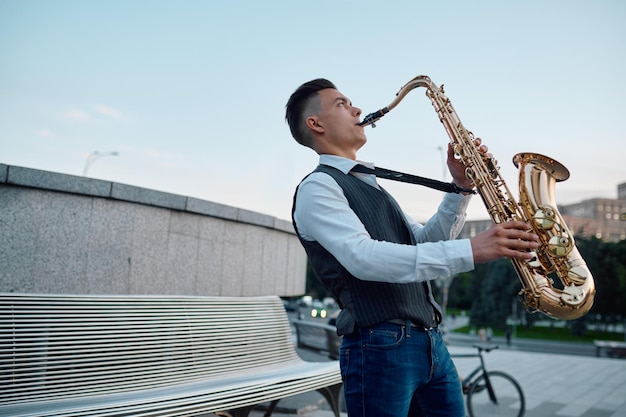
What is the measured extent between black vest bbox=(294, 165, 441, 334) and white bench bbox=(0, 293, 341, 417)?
1481mm

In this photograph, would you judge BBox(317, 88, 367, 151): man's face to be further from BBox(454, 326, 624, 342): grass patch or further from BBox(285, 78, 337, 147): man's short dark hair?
BBox(454, 326, 624, 342): grass patch

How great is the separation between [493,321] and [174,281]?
2028 inches

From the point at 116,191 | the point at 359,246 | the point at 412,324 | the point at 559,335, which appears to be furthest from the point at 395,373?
the point at 559,335

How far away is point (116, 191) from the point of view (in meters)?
4.93

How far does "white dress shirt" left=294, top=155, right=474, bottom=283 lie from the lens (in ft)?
6.44

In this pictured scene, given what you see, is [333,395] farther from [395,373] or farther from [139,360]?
[395,373]

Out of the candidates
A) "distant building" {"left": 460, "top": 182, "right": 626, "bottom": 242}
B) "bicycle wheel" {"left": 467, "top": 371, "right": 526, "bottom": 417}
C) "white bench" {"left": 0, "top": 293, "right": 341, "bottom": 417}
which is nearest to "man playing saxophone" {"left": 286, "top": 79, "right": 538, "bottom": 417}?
"white bench" {"left": 0, "top": 293, "right": 341, "bottom": 417}

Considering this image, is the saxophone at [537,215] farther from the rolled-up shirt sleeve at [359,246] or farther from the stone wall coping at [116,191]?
the stone wall coping at [116,191]

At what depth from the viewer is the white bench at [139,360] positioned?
322cm

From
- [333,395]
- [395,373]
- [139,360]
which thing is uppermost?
[395,373]

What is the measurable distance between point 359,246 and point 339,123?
2.94 ft

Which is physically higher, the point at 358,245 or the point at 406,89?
the point at 406,89

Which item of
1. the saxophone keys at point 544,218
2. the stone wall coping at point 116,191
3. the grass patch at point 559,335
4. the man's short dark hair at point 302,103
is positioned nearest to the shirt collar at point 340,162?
the man's short dark hair at point 302,103

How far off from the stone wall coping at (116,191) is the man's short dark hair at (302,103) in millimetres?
2664
